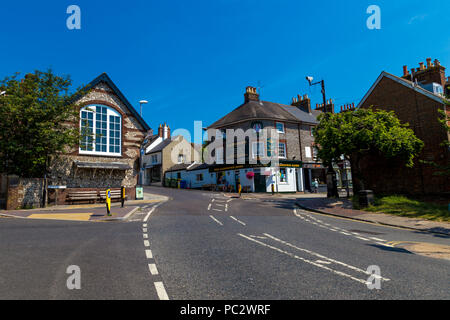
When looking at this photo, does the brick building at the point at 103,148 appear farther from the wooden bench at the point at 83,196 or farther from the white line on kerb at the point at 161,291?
the white line on kerb at the point at 161,291

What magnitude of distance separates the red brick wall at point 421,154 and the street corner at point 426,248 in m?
12.9

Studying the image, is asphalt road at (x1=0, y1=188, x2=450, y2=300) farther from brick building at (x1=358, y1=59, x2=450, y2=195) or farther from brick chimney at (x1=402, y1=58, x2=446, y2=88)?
brick chimney at (x1=402, y1=58, x2=446, y2=88)

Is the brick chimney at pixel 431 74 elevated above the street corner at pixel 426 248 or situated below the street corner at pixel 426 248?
above

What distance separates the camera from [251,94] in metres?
40.7

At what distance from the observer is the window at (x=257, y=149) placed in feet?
114

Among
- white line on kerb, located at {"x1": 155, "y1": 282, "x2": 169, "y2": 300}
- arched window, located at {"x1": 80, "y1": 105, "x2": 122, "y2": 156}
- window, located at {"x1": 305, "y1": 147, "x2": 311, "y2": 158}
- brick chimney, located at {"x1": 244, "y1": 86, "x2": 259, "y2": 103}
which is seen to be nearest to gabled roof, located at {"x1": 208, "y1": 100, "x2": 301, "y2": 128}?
brick chimney, located at {"x1": 244, "y1": 86, "x2": 259, "y2": 103}

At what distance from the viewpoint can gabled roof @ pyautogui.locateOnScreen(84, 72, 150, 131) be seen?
69.6 feet

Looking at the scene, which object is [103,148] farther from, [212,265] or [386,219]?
[386,219]

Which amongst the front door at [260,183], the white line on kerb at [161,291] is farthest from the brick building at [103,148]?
the white line on kerb at [161,291]

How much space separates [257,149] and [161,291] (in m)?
31.5

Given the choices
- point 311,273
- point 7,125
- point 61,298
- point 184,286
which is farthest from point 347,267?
point 7,125

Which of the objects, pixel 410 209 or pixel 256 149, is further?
pixel 256 149

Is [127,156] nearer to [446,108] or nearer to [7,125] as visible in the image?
[7,125]

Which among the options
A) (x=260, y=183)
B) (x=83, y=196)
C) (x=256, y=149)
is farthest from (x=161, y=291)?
(x=256, y=149)
